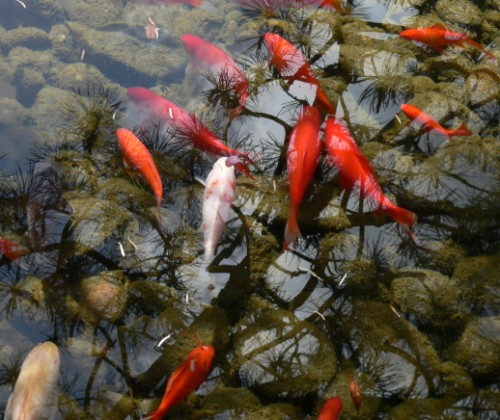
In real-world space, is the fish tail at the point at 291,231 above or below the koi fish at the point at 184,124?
below

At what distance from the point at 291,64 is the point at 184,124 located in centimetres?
66

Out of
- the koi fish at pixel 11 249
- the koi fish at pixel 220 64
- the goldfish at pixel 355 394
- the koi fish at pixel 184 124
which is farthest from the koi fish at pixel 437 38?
the koi fish at pixel 11 249

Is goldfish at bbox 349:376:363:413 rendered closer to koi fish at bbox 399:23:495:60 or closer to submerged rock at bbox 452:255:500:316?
submerged rock at bbox 452:255:500:316

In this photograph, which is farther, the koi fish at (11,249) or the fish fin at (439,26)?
the fish fin at (439,26)

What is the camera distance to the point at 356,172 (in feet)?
7.27

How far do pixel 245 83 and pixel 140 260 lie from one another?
111 cm

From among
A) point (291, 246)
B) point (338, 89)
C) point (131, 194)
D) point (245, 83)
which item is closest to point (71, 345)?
point (131, 194)

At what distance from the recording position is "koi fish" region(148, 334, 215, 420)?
5.38 ft

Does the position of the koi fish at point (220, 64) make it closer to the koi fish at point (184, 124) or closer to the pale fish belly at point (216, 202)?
the koi fish at point (184, 124)

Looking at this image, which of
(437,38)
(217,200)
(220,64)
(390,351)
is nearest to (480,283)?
(390,351)

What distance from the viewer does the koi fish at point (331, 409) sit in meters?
1.66

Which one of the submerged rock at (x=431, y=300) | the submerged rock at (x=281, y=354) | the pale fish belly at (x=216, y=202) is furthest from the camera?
the pale fish belly at (x=216, y=202)

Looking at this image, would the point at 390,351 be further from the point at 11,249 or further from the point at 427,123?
the point at 11,249

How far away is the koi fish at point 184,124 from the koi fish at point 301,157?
191 mm
